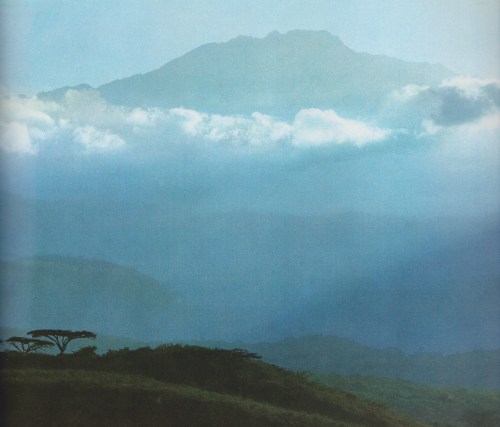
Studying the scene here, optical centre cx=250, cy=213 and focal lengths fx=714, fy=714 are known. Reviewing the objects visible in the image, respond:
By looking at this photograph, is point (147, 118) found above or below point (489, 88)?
below

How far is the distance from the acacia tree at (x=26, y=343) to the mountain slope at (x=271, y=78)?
3873 millimetres

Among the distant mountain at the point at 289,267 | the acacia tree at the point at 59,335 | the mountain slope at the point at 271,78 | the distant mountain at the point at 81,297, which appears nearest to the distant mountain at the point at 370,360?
the distant mountain at the point at 289,267

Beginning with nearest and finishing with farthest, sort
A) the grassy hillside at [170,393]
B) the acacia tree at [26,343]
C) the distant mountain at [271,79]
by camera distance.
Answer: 1. the grassy hillside at [170,393]
2. the acacia tree at [26,343]
3. the distant mountain at [271,79]

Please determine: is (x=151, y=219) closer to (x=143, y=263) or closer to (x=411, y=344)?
(x=143, y=263)

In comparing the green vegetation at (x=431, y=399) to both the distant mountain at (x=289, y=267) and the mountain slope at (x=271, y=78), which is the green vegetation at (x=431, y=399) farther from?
the mountain slope at (x=271, y=78)

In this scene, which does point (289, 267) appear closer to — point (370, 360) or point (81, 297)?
point (370, 360)

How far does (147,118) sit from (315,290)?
3828 mm

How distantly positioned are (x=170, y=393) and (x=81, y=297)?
3.74m

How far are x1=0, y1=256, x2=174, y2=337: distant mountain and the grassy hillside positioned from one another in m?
1.78

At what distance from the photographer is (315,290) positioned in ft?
37.4

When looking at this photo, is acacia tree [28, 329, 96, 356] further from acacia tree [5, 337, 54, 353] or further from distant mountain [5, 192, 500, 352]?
distant mountain [5, 192, 500, 352]

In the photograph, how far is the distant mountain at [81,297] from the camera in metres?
10.9

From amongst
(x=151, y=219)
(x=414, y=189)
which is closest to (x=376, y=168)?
(x=414, y=189)

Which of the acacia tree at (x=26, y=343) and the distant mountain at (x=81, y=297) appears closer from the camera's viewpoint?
the acacia tree at (x=26, y=343)
